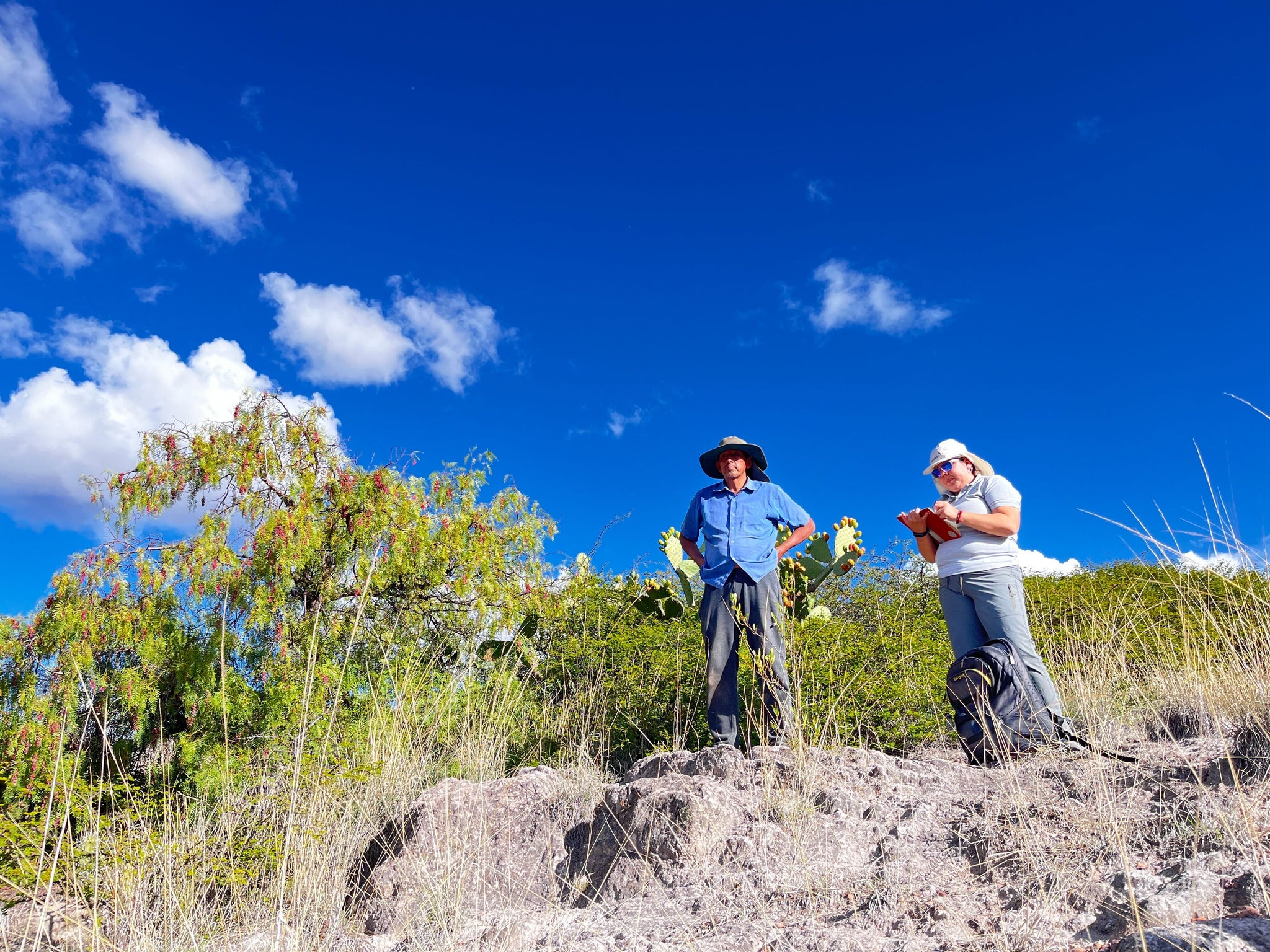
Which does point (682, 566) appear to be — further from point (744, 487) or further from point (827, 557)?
point (744, 487)

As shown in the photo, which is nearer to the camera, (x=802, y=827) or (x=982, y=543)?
(x=802, y=827)

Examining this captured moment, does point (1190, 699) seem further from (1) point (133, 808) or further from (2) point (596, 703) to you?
(1) point (133, 808)

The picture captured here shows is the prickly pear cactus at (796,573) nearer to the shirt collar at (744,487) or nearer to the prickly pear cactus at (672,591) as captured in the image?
the prickly pear cactus at (672,591)

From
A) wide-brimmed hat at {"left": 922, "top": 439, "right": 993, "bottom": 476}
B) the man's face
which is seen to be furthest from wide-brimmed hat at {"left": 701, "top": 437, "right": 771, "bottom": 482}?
wide-brimmed hat at {"left": 922, "top": 439, "right": 993, "bottom": 476}

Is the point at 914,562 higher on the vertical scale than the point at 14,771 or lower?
higher

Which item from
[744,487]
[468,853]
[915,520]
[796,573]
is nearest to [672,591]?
[796,573]

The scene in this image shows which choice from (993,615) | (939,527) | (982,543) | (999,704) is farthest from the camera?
(939,527)

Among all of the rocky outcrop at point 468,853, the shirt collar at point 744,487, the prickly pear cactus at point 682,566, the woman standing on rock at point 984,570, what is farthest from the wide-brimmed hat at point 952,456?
the prickly pear cactus at point 682,566

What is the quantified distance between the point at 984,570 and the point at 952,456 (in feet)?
2.20

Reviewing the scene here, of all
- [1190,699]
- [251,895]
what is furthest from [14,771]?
[1190,699]

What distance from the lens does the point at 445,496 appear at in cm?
667

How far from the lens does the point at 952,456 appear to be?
13.9ft

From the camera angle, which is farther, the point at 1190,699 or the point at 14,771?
the point at 14,771

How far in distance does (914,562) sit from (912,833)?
5.91 meters
